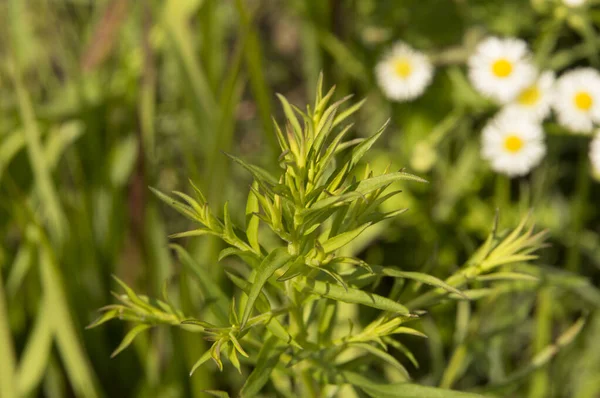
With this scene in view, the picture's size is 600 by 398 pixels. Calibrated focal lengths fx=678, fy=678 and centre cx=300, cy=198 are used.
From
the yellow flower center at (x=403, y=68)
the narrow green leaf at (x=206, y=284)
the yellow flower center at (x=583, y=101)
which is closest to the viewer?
the narrow green leaf at (x=206, y=284)

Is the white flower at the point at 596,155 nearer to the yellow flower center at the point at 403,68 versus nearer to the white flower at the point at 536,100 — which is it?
the white flower at the point at 536,100

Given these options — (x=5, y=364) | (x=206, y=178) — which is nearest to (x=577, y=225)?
(x=206, y=178)

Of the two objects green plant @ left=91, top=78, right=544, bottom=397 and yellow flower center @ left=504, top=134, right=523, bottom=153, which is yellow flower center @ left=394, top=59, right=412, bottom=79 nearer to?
yellow flower center @ left=504, top=134, right=523, bottom=153

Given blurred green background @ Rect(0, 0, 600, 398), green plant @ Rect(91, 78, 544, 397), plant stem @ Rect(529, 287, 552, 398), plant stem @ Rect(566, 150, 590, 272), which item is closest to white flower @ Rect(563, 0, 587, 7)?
blurred green background @ Rect(0, 0, 600, 398)

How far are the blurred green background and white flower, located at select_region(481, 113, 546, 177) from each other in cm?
3

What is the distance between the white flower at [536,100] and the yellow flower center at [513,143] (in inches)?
1.8

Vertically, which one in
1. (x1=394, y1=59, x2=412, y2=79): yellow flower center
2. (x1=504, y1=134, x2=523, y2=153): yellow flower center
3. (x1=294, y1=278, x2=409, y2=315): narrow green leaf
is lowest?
(x1=294, y1=278, x2=409, y2=315): narrow green leaf

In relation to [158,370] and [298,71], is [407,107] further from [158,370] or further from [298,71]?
[158,370]

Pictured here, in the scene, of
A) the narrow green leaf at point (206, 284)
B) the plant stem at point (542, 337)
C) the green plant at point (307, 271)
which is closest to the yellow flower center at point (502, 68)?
the plant stem at point (542, 337)

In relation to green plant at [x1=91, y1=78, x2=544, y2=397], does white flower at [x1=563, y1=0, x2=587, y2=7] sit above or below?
above

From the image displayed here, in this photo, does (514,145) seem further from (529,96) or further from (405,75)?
(405,75)

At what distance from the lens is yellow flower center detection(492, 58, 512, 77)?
1119 millimetres

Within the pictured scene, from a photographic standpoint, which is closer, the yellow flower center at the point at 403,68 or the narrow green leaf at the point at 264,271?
the narrow green leaf at the point at 264,271

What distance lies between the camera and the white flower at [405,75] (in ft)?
4.01
